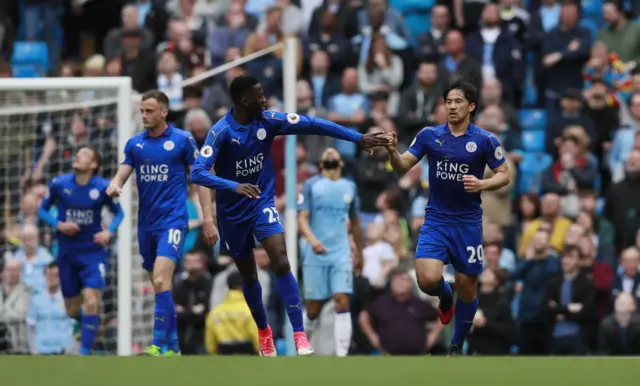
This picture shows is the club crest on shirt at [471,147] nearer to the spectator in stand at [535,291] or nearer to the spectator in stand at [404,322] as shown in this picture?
the spectator in stand at [404,322]

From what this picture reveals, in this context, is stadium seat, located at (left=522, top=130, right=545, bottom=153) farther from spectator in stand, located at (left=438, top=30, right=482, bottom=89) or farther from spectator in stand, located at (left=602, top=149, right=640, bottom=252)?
spectator in stand, located at (left=602, top=149, right=640, bottom=252)

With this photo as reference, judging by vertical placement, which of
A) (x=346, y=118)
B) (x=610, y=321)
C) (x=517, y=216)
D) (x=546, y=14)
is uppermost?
(x=546, y=14)

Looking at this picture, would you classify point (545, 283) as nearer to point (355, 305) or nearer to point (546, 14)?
point (355, 305)

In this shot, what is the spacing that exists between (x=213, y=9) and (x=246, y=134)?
30.6ft

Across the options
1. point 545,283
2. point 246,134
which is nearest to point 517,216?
point 545,283

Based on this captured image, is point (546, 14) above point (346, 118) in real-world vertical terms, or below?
above

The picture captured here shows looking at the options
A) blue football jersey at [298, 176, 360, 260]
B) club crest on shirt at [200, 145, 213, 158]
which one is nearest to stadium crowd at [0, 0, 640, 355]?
blue football jersey at [298, 176, 360, 260]

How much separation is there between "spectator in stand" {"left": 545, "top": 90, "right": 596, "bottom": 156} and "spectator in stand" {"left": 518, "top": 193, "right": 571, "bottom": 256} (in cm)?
116

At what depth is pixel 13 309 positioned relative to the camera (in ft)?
56.6

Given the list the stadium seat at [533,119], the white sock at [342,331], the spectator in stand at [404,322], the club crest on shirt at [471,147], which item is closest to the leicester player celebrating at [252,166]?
the club crest on shirt at [471,147]

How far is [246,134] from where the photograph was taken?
1158 centimetres

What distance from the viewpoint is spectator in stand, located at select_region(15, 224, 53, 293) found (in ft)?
56.6

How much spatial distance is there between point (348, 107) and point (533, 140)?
2.32 m

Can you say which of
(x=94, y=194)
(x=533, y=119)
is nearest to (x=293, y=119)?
(x=94, y=194)
